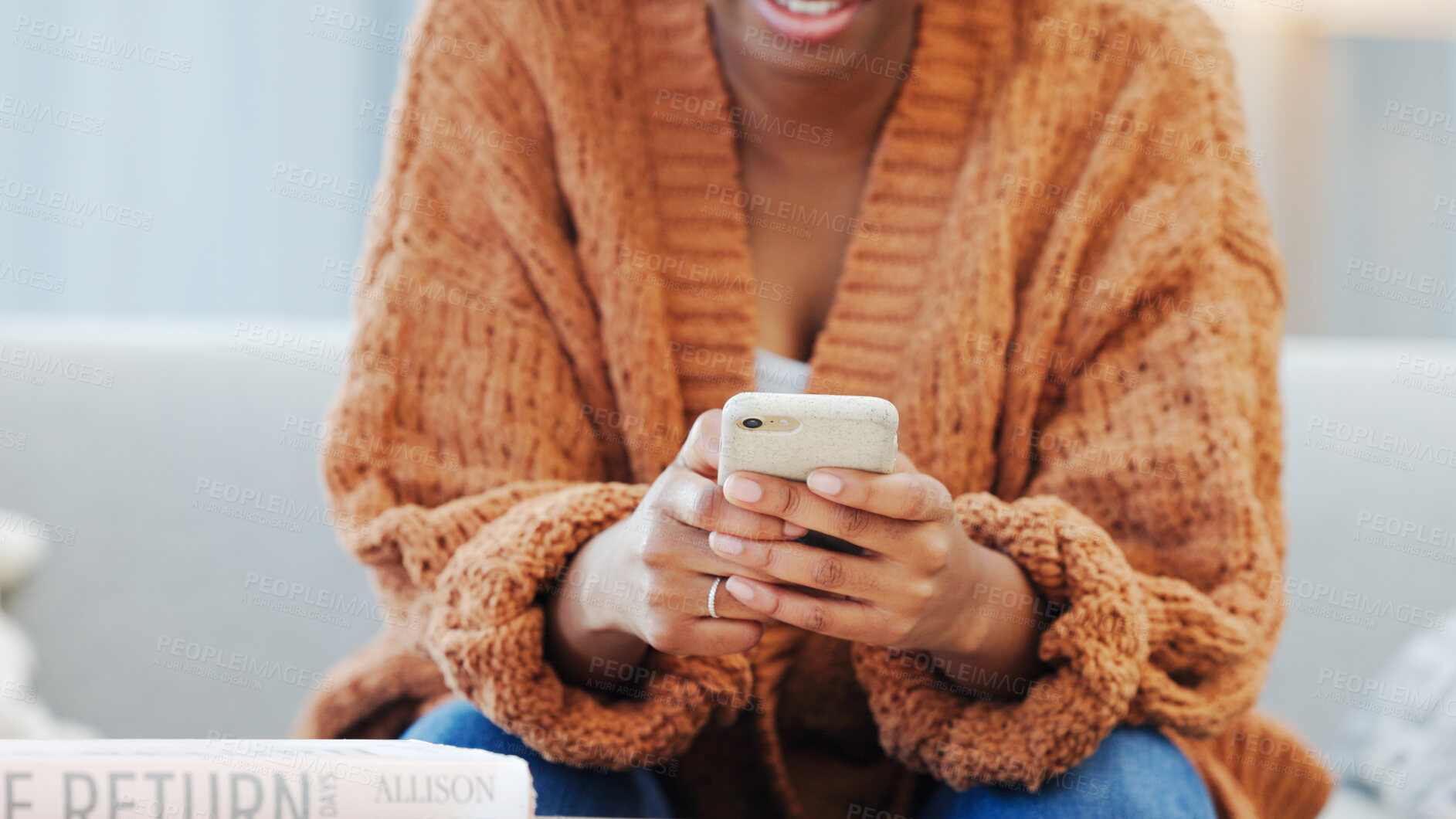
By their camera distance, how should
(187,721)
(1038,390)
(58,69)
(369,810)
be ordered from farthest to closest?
1. (58,69)
2. (187,721)
3. (1038,390)
4. (369,810)

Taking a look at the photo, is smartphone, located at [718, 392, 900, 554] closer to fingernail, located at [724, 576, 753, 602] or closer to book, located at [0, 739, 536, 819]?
fingernail, located at [724, 576, 753, 602]

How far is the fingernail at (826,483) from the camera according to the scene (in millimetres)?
523

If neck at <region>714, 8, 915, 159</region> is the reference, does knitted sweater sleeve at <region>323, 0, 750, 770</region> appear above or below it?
below

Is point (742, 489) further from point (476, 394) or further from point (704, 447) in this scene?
point (476, 394)

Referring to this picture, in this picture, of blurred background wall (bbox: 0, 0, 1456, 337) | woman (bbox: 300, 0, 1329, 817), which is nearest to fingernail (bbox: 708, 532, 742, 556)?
woman (bbox: 300, 0, 1329, 817)

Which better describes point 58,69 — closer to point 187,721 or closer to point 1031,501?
point 187,721

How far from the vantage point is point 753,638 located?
0.61 metres

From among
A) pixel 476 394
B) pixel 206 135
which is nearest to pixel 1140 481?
pixel 476 394

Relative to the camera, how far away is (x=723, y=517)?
552 mm

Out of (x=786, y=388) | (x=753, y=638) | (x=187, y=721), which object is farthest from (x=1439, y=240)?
(x=187, y=721)

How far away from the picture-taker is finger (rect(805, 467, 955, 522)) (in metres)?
0.53

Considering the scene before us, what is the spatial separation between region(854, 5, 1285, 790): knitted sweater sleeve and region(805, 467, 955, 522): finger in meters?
0.10

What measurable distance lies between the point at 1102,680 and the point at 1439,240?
169 cm

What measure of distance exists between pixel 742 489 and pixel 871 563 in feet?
0.31
